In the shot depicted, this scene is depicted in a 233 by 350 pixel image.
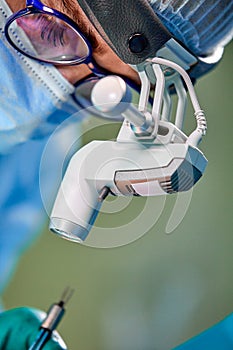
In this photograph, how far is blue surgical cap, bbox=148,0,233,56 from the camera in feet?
2.51

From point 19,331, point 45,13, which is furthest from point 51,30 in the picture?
point 19,331

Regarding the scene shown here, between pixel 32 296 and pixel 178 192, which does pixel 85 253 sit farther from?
pixel 178 192

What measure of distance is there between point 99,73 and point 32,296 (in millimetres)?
1088

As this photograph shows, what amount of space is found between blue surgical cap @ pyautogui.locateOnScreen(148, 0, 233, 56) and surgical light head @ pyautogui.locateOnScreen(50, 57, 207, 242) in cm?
6

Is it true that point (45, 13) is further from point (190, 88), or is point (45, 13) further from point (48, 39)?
point (190, 88)

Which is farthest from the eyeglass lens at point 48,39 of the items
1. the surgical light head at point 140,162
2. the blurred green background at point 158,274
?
the blurred green background at point 158,274

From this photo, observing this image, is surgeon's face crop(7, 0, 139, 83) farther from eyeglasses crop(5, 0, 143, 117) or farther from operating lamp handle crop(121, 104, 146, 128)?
operating lamp handle crop(121, 104, 146, 128)

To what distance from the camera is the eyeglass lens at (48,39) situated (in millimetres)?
951

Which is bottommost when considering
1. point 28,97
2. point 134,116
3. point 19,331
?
point 19,331

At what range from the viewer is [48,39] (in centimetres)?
103

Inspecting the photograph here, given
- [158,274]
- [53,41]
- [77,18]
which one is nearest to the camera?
[77,18]

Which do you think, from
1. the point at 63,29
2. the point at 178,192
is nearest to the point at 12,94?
the point at 63,29

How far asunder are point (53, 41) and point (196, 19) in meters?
0.37

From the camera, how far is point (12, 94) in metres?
1.14
